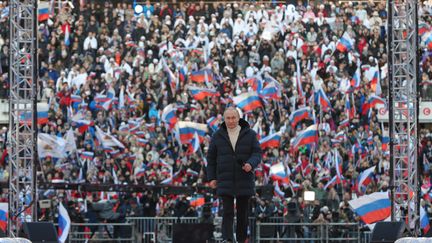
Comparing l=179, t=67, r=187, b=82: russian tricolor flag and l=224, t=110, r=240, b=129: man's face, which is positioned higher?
l=179, t=67, r=187, b=82: russian tricolor flag

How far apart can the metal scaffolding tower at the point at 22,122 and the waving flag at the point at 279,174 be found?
7.72 meters

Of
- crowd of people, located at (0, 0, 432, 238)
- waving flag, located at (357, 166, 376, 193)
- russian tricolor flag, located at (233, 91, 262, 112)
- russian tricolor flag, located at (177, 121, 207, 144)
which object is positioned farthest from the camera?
russian tricolor flag, located at (233, 91, 262, 112)

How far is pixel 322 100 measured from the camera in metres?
34.7

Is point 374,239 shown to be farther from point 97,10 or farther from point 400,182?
point 97,10

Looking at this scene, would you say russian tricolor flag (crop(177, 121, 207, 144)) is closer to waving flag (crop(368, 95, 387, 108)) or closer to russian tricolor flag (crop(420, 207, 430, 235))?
waving flag (crop(368, 95, 387, 108))

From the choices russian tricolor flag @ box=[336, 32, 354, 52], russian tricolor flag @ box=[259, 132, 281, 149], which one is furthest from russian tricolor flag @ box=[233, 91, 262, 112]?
russian tricolor flag @ box=[336, 32, 354, 52]

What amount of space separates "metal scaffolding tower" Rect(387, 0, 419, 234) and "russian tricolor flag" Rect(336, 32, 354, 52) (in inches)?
399

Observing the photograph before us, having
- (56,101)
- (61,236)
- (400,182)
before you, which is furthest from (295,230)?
(56,101)

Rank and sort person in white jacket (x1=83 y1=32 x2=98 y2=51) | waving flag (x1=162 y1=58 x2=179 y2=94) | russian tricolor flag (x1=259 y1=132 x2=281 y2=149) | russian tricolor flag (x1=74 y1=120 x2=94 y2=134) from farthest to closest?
person in white jacket (x1=83 y1=32 x2=98 y2=51) → waving flag (x1=162 y1=58 x2=179 y2=94) → russian tricolor flag (x1=74 y1=120 x2=94 y2=134) → russian tricolor flag (x1=259 y1=132 x2=281 y2=149)

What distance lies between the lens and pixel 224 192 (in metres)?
17.0

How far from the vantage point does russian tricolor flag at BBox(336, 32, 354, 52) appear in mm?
35750

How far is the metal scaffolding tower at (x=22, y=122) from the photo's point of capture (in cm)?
2494

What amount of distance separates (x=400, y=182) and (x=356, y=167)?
312 inches

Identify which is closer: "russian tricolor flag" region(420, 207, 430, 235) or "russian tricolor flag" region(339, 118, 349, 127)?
"russian tricolor flag" region(420, 207, 430, 235)
